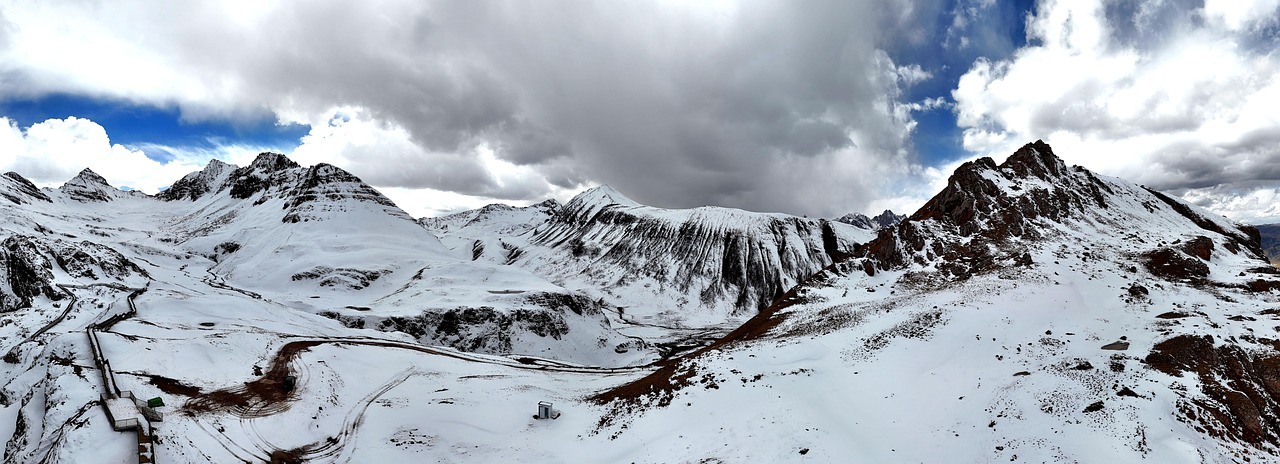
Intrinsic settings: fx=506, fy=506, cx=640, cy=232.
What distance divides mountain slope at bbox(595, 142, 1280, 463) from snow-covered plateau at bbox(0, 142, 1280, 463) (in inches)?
7.5

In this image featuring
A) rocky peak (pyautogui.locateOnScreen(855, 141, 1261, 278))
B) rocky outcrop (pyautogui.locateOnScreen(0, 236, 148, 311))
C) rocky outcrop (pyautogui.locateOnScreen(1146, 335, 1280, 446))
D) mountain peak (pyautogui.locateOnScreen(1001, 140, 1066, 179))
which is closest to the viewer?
rocky outcrop (pyautogui.locateOnScreen(1146, 335, 1280, 446))

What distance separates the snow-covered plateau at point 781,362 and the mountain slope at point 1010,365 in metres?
0.19

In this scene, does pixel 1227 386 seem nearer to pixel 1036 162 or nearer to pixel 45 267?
pixel 1036 162

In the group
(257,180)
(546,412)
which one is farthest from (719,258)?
(257,180)

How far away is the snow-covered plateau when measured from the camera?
2500cm

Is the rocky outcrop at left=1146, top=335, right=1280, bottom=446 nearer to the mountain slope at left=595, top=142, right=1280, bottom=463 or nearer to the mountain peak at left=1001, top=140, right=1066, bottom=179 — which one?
the mountain slope at left=595, top=142, right=1280, bottom=463

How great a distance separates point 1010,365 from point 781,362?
15.0m

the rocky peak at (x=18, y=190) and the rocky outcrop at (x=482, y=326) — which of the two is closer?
the rocky outcrop at (x=482, y=326)

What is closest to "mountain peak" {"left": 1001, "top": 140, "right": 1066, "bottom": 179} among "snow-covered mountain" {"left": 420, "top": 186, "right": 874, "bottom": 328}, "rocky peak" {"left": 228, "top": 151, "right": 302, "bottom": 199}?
"snow-covered mountain" {"left": 420, "top": 186, "right": 874, "bottom": 328}

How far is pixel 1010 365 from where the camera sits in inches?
1342

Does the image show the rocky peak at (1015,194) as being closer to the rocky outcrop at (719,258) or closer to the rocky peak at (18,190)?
the rocky outcrop at (719,258)

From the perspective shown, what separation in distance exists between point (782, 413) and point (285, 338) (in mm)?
47546

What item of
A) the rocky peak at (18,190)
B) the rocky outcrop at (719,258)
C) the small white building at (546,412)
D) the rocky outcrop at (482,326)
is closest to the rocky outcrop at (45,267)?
the rocky outcrop at (482,326)

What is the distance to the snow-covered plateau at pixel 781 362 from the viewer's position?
25000 mm
